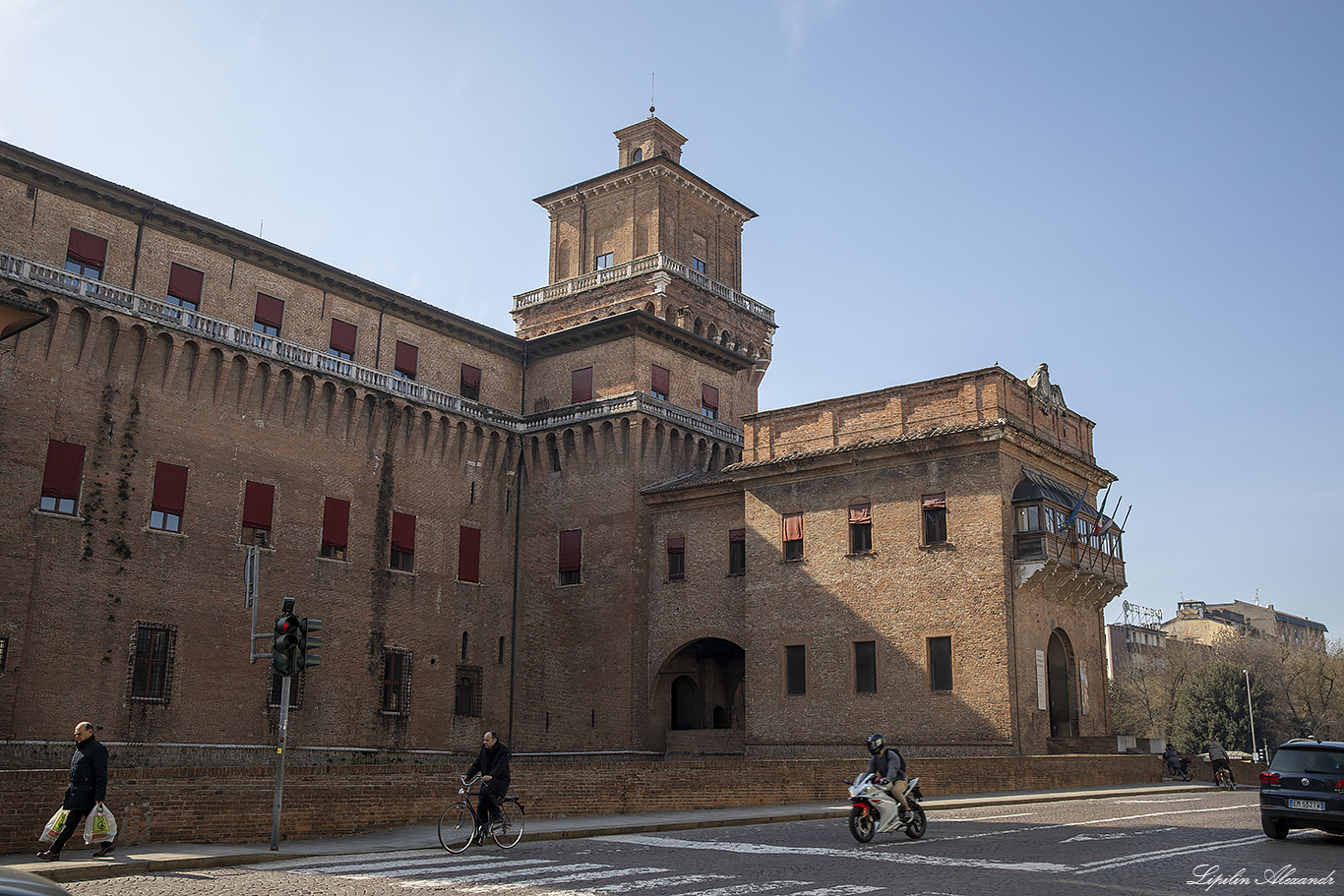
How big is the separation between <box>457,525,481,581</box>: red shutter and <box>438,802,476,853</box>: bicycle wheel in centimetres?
2303

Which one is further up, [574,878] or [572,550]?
[572,550]

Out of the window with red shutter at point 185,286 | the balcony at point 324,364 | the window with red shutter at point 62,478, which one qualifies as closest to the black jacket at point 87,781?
the window with red shutter at point 62,478

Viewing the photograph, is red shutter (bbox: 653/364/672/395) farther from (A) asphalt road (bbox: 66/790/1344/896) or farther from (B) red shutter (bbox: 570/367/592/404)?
(A) asphalt road (bbox: 66/790/1344/896)

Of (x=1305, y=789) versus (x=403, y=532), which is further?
(x=403, y=532)

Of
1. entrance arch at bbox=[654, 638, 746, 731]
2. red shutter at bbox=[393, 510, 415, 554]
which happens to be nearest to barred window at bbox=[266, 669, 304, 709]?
red shutter at bbox=[393, 510, 415, 554]

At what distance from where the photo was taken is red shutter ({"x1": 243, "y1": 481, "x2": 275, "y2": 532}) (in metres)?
31.9

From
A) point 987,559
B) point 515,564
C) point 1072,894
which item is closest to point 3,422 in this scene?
point 515,564

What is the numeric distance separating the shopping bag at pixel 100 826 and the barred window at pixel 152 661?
17.9 meters

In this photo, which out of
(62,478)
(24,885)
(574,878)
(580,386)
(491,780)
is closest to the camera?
(24,885)

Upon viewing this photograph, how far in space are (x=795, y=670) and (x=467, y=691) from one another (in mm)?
11546

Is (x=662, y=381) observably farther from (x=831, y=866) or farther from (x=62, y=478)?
(x=831, y=866)

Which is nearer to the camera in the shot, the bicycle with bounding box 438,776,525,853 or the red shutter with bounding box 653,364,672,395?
the bicycle with bounding box 438,776,525,853

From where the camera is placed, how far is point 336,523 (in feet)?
112

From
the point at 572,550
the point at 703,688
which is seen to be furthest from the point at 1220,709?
the point at 572,550
